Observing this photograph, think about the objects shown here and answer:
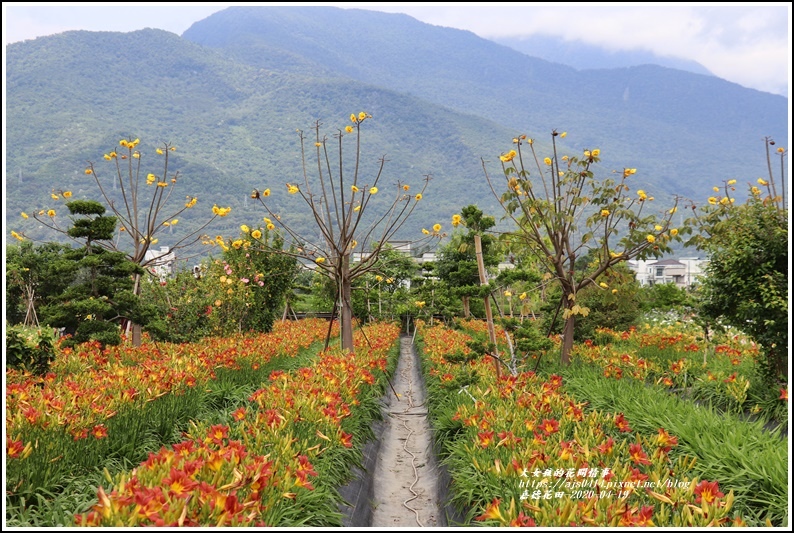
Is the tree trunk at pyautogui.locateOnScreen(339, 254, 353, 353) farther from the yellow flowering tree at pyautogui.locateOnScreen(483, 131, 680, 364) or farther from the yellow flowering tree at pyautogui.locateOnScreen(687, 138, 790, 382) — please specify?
the yellow flowering tree at pyautogui.locateOnScreen(687, 138, 790, 382)

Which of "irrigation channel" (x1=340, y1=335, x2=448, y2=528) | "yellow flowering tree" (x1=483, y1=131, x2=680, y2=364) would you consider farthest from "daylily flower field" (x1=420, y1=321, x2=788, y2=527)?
"yellow flowering tree" (x1=483, y1=131, x2=680, y2=364)

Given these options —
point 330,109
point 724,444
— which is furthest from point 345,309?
point 330,109

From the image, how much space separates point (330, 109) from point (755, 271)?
3828 inches

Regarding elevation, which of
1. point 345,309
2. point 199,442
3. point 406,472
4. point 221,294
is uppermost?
point 199,442

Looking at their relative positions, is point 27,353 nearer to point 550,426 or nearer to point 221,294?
point 221,294

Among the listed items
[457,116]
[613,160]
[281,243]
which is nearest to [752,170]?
[613,160]

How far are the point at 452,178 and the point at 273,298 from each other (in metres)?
62.6

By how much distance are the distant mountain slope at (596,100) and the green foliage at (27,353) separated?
89.2 m

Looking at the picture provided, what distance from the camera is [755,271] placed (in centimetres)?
604

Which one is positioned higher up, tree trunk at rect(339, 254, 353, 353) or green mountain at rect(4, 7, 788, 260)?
green mountain at rect(4, 7, 788, 260)

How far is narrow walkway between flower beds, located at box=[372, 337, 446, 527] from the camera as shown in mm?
4379

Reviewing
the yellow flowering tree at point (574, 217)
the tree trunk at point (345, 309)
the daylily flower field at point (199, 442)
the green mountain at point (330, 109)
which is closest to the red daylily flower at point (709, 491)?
the daylily flower field at point (199, 442)

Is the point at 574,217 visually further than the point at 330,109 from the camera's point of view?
No

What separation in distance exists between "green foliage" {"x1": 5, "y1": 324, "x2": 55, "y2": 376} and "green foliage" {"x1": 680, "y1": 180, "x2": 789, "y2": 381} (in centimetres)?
716
